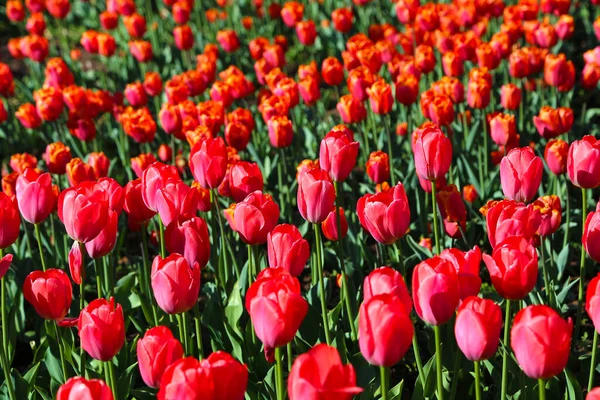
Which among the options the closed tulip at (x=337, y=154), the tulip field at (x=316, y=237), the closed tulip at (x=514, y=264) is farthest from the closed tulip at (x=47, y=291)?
the closed tulip at (x=514, y=264)

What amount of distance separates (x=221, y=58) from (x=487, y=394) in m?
4.70

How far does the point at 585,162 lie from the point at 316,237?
83 centimetres

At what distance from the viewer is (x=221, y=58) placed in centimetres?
672

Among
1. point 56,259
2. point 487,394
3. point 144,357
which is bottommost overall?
point 487,394

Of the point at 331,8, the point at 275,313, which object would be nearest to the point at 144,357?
the point at 275,313

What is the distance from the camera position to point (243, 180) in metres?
2.73

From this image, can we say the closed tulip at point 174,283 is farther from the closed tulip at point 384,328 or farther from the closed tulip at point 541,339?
the closed tulip at point 541,339

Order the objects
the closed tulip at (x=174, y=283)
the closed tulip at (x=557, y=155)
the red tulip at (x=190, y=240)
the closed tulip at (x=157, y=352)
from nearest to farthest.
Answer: the closed tulip at (x=157, y=352), the closed tulip at (x=174, y=283), the red tulip at (x=190, y=240), the closed tulip at (x=557, y=155)

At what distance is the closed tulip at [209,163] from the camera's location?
8.70 feet

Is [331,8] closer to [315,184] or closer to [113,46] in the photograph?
[113,46]

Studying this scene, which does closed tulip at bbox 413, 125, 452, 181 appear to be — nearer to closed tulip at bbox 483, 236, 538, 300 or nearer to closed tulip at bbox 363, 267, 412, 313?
closed tulip at bbox 483, 236, 538, 300

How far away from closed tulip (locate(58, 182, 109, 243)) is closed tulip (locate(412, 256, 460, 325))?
0.91 metres

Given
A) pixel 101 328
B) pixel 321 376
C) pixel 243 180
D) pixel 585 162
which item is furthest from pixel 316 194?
pixel 321 376

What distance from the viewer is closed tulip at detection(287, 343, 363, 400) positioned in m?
1.42
